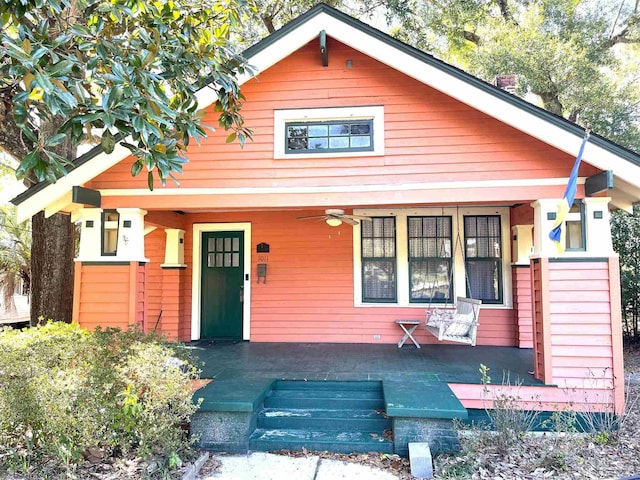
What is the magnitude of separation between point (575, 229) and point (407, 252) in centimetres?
270

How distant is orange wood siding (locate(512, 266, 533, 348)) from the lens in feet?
21.4

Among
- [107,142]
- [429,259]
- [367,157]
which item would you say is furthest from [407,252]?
[107,142]

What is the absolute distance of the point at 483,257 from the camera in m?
6.87

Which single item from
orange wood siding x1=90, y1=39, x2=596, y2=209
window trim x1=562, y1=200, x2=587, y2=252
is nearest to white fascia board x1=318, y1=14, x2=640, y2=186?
orange wood siding x1=90, y1=39, x2=596, y2=209

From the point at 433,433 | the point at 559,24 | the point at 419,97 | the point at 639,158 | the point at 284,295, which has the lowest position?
the point at 433,433

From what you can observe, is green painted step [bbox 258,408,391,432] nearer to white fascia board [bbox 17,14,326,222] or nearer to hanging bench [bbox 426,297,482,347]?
hanging bench [bbox 426,297,482,347]

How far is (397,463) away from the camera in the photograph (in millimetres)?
3615

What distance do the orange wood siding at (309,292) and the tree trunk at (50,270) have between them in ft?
7.79

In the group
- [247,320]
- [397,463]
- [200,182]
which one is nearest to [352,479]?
[397,463]

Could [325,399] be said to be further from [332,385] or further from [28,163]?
[28,163]

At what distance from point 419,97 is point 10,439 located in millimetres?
5409

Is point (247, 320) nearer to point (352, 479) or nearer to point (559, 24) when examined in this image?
point (352, 479)

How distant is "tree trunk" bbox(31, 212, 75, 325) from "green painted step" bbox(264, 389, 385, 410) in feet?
17.1

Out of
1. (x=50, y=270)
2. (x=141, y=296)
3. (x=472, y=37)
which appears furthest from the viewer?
(x=472, y=37)
